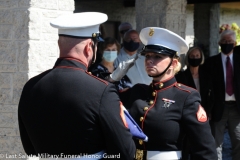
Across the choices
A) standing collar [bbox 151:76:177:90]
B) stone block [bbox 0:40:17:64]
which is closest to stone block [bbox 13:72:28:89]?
A: stone block [bbox 0:40:17:64]

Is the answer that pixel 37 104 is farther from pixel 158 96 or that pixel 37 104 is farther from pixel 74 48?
pixel 158 96

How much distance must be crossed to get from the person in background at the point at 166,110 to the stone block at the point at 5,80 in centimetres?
113

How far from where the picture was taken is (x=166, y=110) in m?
3.25

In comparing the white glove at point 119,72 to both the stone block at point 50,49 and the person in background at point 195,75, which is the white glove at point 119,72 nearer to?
the stone block at point 50,49

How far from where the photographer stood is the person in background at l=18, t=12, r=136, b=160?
2.43 m

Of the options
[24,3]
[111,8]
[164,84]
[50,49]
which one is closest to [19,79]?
[50,49]

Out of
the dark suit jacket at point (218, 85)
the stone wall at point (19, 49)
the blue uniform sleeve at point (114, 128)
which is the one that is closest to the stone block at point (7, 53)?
the stone wall at point (19, 49)

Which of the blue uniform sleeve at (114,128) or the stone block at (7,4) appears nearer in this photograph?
the blue uniform sleeve at (114,128)

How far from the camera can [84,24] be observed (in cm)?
252

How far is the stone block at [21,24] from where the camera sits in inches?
157

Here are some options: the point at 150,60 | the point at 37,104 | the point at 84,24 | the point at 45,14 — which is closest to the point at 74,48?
the point at 84,24

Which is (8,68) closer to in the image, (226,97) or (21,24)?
(21,24)

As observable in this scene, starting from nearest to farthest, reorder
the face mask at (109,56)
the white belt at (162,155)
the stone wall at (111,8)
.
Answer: the white belt at (162,155) → the face mask at (109,56) → the stone wall at (111,8)

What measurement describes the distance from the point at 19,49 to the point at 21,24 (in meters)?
0.19
